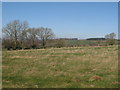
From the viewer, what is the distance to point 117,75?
946cm

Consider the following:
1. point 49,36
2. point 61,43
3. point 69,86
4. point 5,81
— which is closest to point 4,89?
point 5,81

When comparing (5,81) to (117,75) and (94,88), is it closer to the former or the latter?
(94,88)

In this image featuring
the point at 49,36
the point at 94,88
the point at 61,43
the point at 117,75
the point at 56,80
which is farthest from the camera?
the point at 49,36

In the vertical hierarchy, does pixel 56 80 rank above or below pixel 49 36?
below

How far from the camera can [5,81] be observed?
9141 millimetres

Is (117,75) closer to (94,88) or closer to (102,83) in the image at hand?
(102,83)

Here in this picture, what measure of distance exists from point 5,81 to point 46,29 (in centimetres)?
5777

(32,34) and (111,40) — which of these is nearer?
(111,40)

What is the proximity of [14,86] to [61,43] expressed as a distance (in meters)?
40.9

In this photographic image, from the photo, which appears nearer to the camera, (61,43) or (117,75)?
(117,75)

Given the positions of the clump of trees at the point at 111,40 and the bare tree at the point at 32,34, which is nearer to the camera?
the clump of trees at the point at 111,40

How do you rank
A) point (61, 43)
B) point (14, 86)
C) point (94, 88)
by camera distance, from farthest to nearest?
point (61, 43)
point (14, 86)
point (94, 88)

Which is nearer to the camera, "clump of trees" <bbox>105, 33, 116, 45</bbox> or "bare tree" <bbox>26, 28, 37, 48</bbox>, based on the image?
"clump of trees" <bbox>105, 33, 116, 45</bbox>

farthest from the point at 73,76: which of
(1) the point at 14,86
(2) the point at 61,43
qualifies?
(2) the point at 61,43
